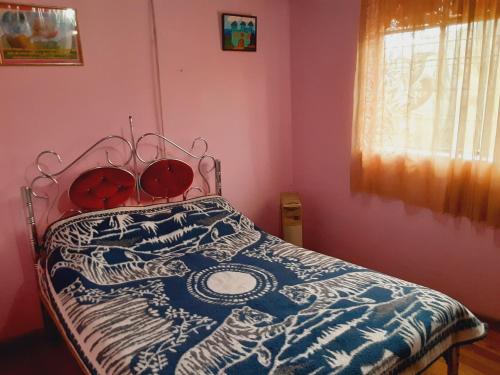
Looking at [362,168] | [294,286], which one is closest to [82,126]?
[294,286]

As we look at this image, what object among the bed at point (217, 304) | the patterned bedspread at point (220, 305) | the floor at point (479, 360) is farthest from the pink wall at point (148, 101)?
the floor at point (479, 360)

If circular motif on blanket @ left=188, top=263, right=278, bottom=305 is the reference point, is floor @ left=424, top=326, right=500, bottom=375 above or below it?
below

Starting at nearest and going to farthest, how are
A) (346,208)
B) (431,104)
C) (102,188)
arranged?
(431,104), (102,188), (346,208)

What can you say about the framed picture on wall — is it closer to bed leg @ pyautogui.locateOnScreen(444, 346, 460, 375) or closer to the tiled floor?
the tiled floor

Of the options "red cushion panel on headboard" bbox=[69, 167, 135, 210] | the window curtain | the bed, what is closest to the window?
the window curtain

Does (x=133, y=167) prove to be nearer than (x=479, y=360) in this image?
No

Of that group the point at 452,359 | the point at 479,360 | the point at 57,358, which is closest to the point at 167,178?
the point at 57,358

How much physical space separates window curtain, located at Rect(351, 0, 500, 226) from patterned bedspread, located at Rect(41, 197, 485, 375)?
2.88 feet

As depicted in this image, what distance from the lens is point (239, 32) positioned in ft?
10.5

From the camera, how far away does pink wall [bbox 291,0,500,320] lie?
262cm

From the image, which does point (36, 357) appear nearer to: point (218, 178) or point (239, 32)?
point (218, 178)

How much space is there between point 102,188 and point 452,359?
229 cm

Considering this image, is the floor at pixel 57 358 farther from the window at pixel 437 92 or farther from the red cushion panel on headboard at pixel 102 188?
the window at pixel 437 92

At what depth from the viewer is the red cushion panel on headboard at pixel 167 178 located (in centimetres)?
288
